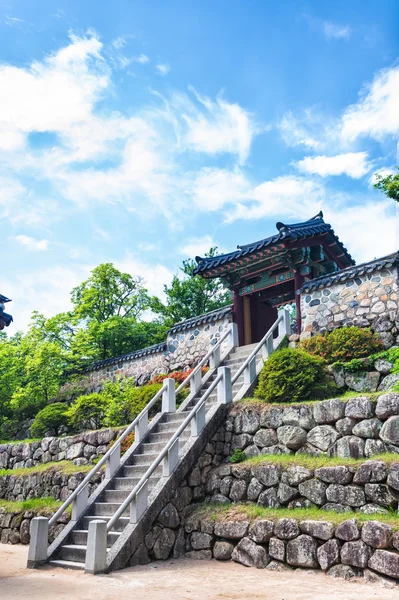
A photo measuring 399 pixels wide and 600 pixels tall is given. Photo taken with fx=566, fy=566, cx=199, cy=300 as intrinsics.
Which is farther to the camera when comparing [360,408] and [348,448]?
[360,408]

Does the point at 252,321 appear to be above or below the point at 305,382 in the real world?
above

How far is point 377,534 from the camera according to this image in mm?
7609

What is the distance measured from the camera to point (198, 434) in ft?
35.8

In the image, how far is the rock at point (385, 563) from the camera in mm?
7309

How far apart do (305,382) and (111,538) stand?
4.67 metres

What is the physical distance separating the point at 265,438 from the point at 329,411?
144 cm

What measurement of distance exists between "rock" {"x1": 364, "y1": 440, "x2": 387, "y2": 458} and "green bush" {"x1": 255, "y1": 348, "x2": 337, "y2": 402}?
216cm

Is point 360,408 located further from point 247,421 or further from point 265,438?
point 247,421

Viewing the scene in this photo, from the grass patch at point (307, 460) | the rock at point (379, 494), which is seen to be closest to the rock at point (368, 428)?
the grass patch at point (307, 460)

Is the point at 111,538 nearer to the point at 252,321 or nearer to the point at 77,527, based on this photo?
the point at 77,527

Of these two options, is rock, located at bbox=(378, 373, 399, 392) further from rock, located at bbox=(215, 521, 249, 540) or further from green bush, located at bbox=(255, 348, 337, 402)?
rock, located at bbox=(215, 521, 249, 540)

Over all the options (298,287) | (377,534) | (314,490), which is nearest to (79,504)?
(314,490)

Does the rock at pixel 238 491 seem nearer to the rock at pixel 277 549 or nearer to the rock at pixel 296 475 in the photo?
Answer: the rock at pixel 296 475

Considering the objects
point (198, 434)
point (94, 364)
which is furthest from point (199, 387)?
point (94, 364)
